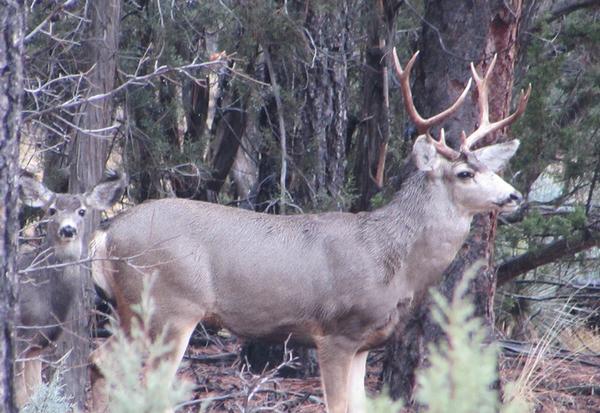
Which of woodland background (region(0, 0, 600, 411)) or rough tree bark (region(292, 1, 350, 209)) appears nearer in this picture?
woodland background (region(0, 0, 600, 411))

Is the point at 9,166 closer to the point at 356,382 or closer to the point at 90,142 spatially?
the point at 90,142

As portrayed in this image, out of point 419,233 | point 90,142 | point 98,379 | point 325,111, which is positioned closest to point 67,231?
point 90,142

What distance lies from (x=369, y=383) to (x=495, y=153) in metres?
2.93

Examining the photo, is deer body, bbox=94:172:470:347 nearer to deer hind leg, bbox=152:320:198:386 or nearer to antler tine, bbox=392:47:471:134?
deer hind leg, bbox=152:320:198:386

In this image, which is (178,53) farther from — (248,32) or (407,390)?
(407,390)

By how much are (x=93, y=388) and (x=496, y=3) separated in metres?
4.11

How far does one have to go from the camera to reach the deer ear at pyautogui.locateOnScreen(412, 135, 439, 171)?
8023 mm

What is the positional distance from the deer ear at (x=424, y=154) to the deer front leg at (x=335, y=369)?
1410mm

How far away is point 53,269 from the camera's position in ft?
27.2

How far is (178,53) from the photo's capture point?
34.1ft

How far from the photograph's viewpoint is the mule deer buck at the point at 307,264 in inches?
303

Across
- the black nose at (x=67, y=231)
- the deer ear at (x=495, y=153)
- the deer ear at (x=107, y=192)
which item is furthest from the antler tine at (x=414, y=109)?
the black nose at (x=67, y=231)

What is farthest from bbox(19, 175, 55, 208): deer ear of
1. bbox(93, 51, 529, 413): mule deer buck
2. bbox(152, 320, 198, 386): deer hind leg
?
bbox(152, 320, 198, 386): deer hind leg

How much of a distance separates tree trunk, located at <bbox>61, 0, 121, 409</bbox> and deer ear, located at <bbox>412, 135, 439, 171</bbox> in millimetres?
2187
